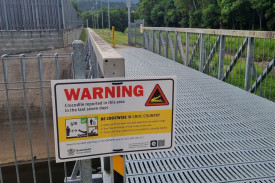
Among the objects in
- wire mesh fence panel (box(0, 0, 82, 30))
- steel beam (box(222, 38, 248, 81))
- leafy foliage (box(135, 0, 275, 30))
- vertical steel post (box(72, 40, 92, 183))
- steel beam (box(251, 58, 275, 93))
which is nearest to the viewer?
vertical steel post (box(72, 40, 92, 183))

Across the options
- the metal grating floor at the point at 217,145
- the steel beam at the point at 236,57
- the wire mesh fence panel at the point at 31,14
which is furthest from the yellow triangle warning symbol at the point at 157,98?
the wire mesh fence panel at the point at 31,14

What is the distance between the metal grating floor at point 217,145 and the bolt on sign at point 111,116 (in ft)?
3.58

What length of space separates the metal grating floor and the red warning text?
1279 millimetres

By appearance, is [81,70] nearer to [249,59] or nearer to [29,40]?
[249,59]

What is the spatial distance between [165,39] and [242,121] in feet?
27.5

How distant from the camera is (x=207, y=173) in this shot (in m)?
2.70

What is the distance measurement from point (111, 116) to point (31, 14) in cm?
1640

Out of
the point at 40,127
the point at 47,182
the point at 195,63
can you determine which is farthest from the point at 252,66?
the point at 40,127

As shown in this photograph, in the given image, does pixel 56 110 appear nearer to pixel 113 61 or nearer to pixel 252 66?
pixel 113 61

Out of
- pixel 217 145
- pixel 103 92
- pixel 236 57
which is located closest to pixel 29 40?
pixel 236 57

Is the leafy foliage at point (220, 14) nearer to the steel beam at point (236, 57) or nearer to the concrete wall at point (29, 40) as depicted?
the concrete wall at point (29, 40)

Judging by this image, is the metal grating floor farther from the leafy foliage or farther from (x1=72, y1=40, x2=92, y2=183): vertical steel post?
the leafy foliage

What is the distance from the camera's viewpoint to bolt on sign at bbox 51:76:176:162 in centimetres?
149

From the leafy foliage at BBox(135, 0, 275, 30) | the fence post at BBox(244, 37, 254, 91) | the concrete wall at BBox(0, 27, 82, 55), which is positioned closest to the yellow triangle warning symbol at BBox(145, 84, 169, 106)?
the fence post at BBox(244, 37, 254, 91)
